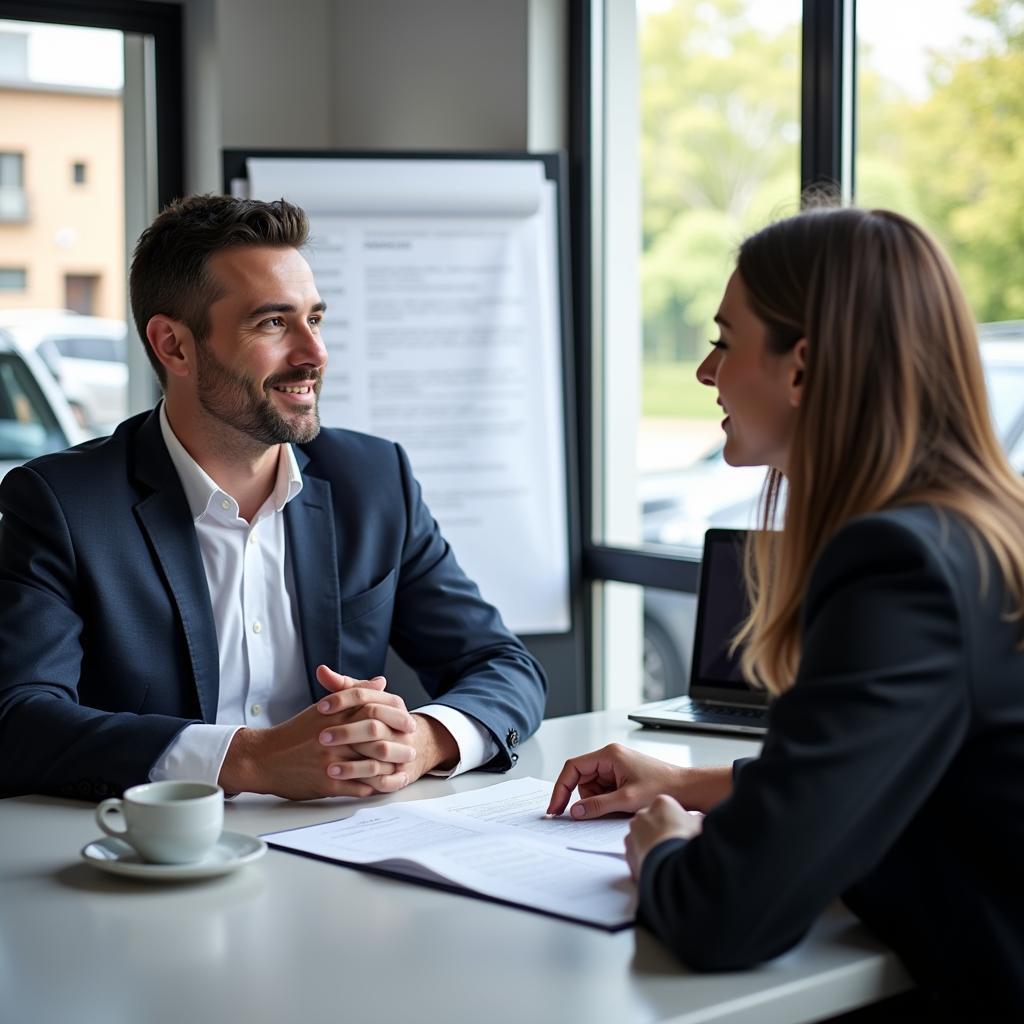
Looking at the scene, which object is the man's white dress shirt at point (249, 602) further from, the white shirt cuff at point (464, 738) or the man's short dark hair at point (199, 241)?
the white shirt cuff at point (464, 738)

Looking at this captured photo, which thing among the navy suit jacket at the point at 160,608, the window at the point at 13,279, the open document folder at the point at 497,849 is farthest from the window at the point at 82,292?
the open document folder at the point at 497,849

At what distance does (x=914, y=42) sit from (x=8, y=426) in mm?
2626

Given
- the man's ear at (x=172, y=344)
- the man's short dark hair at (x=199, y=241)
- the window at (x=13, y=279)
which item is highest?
the window at (x=13, y=279)

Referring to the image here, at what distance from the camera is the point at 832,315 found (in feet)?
4.16

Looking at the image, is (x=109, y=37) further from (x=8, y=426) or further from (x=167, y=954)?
(x=167, y=954)

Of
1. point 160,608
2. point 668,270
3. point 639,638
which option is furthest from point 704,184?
point 160,608

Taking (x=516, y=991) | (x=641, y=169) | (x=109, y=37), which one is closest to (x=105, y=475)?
(x=516, y=991)

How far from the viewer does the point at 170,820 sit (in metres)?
1.36

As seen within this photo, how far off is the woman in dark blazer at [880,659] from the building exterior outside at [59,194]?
3.11m

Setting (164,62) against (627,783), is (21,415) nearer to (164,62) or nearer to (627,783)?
(164,62)

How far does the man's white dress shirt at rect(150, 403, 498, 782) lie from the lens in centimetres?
216

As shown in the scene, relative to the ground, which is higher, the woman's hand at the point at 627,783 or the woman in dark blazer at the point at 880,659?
the woman in dark blazer at the point at 880,659

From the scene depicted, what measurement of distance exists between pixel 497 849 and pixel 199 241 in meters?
1.26

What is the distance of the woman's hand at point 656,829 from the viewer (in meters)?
1.30
